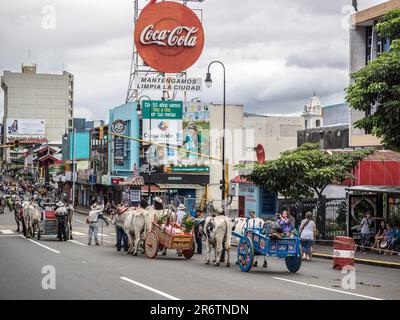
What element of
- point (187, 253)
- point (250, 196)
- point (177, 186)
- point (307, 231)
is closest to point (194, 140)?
point (177, 186)

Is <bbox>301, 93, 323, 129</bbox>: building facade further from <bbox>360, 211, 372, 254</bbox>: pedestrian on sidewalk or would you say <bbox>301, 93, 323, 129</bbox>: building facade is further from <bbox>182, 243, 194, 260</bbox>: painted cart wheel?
<bbox>182, 243, 194, 260</bbox>: painted cart wheel

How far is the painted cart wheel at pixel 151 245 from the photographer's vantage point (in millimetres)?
22016

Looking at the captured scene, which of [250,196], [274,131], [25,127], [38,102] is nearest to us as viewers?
[250,196]

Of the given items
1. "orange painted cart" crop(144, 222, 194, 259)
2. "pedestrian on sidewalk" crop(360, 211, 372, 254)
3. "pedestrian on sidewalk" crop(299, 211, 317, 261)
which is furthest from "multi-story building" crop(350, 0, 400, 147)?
"orange painted cart" crop(144, 222, 194, 259)

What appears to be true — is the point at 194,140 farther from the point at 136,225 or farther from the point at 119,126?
the point at 136,225

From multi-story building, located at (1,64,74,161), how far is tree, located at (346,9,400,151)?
159920 millimetres

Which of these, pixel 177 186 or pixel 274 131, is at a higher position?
pixel 274 131

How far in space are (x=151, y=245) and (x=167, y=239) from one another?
921 millimetres

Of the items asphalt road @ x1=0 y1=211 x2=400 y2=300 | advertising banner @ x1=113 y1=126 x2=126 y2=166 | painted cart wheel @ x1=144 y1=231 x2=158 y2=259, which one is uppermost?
advertising banner @ x1=113 y1=126 x2=126 y2=166

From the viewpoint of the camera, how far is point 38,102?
184 metres

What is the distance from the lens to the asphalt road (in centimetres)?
1402

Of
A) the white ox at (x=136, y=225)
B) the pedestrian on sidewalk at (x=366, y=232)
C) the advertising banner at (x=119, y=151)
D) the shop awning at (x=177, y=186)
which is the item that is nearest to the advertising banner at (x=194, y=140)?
the shop awning at (x=177, y=186)

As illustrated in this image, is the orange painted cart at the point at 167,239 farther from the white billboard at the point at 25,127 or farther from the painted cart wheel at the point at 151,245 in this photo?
the white billboard at the point at 25,127

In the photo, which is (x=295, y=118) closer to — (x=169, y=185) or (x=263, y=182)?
(x=169, y=185)
